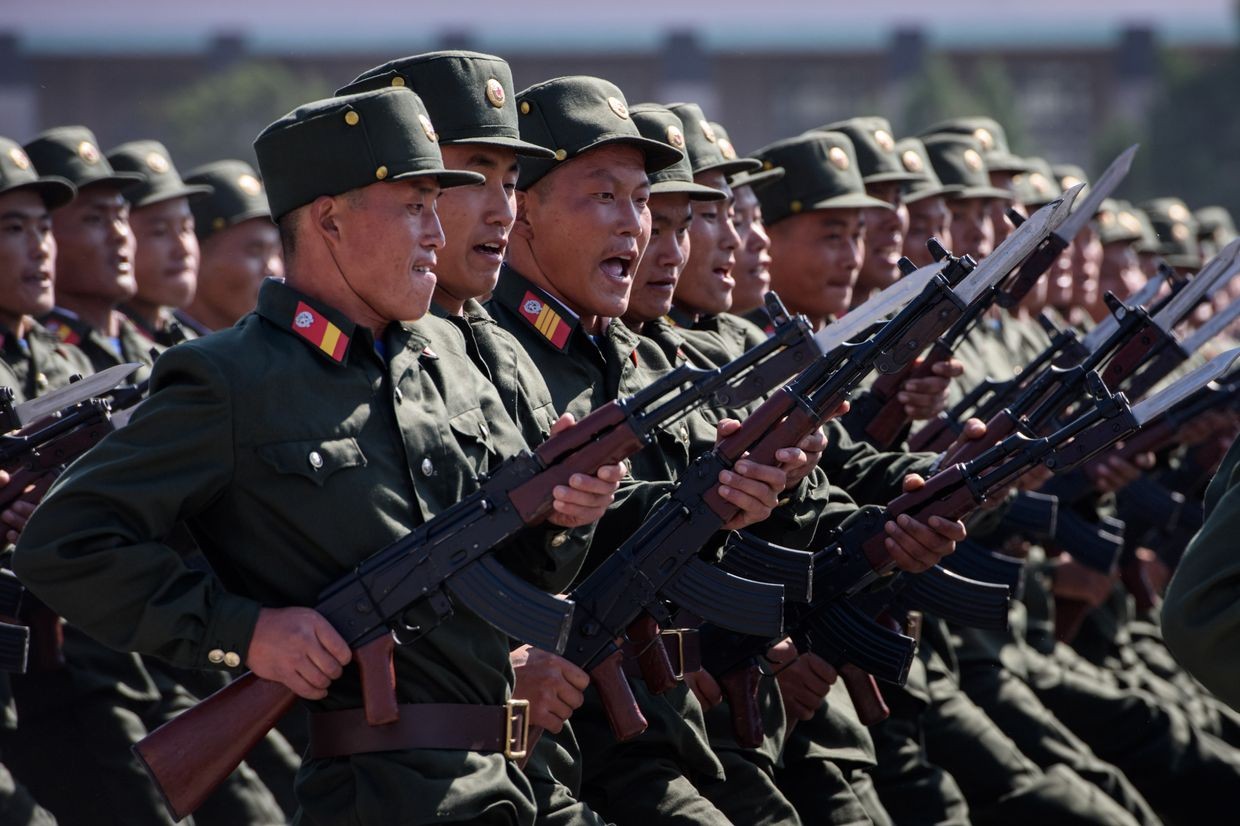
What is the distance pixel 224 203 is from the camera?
30.6ft

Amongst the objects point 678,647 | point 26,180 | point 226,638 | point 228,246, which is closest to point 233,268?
point 228,246

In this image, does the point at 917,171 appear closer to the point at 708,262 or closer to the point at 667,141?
the point at 708,262

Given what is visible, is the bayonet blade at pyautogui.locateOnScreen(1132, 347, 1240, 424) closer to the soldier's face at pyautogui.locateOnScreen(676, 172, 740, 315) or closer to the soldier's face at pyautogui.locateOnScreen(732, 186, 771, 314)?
the soldier's face at pyautogui.locateOnScreen(676, 172, 740, 315)

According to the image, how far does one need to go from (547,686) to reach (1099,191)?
10.1ft

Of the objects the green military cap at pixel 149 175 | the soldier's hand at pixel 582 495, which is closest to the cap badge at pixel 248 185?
the green military cap at pixel 149 175

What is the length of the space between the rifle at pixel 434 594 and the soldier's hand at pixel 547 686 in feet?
1.16

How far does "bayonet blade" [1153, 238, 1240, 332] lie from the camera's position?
6984 mm

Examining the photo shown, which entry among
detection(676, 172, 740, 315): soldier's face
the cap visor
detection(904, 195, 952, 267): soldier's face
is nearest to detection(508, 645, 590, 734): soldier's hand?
the cap visor

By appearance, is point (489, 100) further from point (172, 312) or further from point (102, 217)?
point (172, 312)

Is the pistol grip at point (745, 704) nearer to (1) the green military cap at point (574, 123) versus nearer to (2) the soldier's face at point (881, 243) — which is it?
(1) the green military cap at point (574, 123)

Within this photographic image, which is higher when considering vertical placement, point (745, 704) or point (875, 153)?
point (875, 153)

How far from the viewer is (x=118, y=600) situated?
419 cm

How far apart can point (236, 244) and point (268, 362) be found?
512 cm

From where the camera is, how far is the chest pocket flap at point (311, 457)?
4281 millimetres
